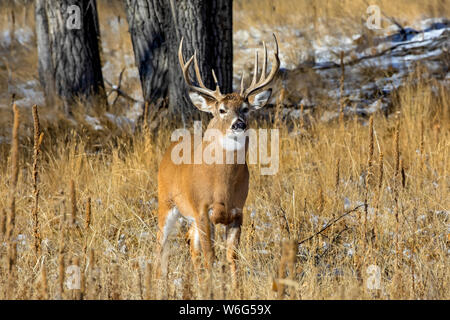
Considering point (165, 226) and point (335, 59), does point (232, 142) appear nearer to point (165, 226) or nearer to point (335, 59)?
point (165, 226)

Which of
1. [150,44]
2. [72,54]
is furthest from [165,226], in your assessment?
[72,54]

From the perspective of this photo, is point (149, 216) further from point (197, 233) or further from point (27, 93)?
point (27, 93)

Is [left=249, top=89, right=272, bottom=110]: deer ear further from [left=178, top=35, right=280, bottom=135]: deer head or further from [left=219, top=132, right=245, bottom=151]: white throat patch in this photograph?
[left=219, top=132, right=245, bottom=151]: white throat patch

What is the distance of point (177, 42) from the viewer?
7629 mm

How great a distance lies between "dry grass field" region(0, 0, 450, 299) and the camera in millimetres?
3828

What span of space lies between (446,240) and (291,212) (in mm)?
1322

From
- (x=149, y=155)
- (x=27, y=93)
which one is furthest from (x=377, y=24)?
(x=149, y=155)

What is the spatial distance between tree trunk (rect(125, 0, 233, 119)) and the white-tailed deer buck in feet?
8.29

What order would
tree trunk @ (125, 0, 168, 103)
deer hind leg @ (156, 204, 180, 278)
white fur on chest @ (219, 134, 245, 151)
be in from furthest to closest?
tree trunk @ (125, 0, 168, 103), deer hind leg @ (156, 204, 180, 278), white fur on chest @ (219, 134, 245, 151)

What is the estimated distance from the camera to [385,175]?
6.64 metres

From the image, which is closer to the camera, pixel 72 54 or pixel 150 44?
pixel 150 44

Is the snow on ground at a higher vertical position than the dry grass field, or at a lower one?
higher

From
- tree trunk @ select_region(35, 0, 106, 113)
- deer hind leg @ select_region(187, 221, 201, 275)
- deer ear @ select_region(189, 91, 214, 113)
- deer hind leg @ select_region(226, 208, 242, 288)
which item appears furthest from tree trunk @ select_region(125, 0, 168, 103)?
deer hind leg @ select_region(226, 208, 242, 288)

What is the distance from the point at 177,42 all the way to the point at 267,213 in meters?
2.69
